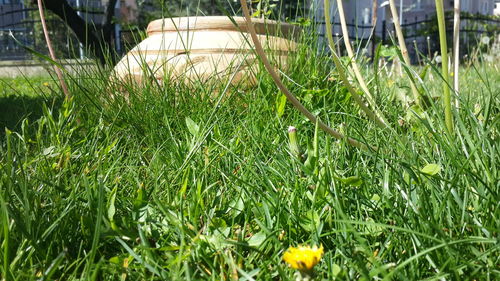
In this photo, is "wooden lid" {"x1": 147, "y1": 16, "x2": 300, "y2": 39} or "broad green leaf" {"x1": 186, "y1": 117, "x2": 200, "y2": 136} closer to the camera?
"broad green leaf" {"x1": 186, "y1": 117, "x2": 200, "y2": 136}

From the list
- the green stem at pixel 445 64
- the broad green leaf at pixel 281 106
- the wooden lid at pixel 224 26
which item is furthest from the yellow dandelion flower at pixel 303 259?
the wooden lid at pixel 224 26

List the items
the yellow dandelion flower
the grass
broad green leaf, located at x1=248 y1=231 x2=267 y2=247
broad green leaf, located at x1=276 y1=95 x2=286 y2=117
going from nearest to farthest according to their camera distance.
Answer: the yellow dandelion flower → the grass → broad green leaf, located at x1=248 y1=231 x2=267 y2=247 → broad green leaf, located at x1=276 y1=95 x2=286 y2=117

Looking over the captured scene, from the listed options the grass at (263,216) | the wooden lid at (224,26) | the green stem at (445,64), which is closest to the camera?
the grass at (263,216)

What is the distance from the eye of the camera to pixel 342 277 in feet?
2.71

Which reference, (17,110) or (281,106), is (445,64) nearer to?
(281,106)

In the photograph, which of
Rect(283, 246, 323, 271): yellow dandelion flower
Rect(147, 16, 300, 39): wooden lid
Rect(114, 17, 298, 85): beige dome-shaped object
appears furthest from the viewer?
Rect(147, 16, 300, 39): wooden lid

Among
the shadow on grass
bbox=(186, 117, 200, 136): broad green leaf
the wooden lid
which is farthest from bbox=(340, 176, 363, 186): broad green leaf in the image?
the shadow on grass

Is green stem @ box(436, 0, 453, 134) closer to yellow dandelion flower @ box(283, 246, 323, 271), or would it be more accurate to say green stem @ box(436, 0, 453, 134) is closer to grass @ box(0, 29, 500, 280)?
grass @ box(0, 29, 500, 280)

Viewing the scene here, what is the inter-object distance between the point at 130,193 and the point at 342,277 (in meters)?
0.58

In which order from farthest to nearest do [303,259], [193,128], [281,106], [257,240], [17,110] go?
[17,110] < [281,106] < [193,128] < [257,240] < [303,259]

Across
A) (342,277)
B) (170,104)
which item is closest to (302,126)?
(170,104)

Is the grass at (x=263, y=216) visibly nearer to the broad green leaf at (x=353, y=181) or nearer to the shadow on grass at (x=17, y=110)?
the broad green leaf at (x=353, y=181)

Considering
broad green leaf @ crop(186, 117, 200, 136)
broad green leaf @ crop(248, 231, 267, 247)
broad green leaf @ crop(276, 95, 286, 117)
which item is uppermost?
broad green leaf @ crop(276, 95, 286, 117)

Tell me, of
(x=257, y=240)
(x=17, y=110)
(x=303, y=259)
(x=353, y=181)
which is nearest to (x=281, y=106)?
(x=353, y=181)
